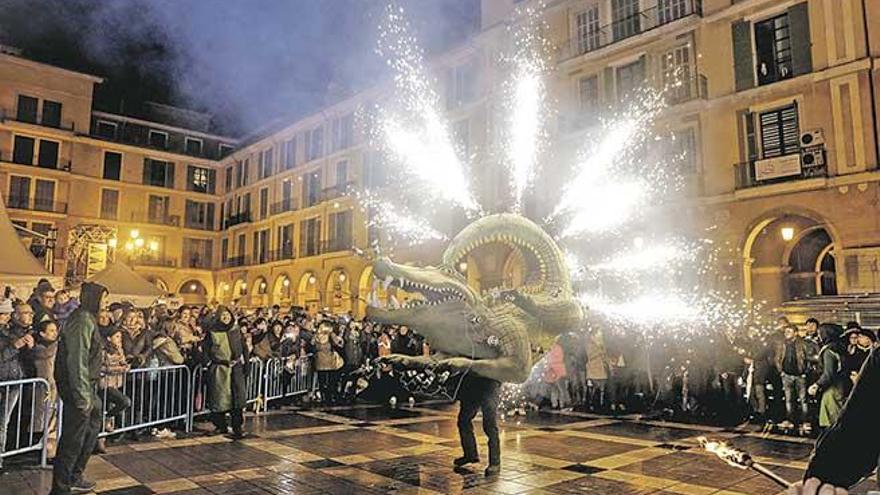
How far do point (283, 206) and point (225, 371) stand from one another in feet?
110

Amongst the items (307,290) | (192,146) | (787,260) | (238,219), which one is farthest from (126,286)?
(192,146)

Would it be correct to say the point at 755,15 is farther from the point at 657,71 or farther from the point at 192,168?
the point at 192,168

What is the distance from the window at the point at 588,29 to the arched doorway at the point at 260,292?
26.9 meters

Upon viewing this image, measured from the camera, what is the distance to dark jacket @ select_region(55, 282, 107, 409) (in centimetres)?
564

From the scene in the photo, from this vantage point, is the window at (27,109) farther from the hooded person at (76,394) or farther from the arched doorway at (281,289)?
the hooded person at (76,394)

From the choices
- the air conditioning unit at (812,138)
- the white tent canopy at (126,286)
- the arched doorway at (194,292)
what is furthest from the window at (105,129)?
the air conditioning unit at (812,138)

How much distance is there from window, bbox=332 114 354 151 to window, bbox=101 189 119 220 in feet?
58.7

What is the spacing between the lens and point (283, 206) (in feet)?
137

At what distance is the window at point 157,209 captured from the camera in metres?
45.7

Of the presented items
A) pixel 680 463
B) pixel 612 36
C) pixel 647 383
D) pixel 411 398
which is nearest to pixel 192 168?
pixel 612 36

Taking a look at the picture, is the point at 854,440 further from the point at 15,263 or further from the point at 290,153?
the point at 290,153

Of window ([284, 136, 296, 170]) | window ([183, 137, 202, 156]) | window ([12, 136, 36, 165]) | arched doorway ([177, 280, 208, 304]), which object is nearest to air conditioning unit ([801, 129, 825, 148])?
window ([284, 136, 296, 170])

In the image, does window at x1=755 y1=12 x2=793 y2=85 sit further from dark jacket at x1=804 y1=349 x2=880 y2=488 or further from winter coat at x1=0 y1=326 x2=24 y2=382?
dark jacket at x1=804 y1=349 x2=880 y2=488

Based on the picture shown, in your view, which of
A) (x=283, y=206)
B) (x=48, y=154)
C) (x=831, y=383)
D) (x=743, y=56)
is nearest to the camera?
(x=831, y=383)
